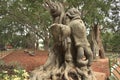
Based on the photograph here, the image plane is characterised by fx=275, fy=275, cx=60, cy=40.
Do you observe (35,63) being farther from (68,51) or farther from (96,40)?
(68,51)

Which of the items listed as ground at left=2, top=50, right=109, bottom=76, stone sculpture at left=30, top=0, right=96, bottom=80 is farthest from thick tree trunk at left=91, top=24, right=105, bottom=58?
stone sculpture at left=30, top=0, right=96, bottom=80

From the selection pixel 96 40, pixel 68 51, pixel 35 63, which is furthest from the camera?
pixel 96 40

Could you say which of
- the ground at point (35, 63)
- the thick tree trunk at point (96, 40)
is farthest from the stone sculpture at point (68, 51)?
the thick tree trunk at point (96, 40)

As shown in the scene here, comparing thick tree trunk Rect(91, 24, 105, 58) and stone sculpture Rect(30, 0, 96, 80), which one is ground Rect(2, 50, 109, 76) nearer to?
thick tree trunk Rect(91, 24, 105, 58)

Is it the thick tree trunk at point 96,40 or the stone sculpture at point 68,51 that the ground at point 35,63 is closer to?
the thick tree trunk at point 96,40

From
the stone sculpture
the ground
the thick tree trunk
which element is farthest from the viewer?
the thick tree trunk

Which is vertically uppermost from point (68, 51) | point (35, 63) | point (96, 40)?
point (96, 40)

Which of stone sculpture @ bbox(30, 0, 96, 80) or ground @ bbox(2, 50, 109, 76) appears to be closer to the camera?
stone sculpture @ bbox(30, 0, 96, 80)

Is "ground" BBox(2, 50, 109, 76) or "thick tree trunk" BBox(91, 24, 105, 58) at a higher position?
"thick tree trunk" BBox(91, 24, 105, 58)

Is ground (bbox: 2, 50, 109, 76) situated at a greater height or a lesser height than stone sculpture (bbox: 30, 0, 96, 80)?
lesser

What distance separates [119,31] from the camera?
3044cm

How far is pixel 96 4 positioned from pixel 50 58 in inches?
341

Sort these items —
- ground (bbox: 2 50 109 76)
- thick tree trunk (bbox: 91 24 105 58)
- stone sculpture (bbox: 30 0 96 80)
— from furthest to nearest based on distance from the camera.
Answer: thick tree trunk (bbox: 91 24 105 58) < ground (bbox: 2 50 109 76) < stone sculpture (bbox: 30 0 96 80)

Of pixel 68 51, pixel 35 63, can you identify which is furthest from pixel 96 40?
pixel 68 51
